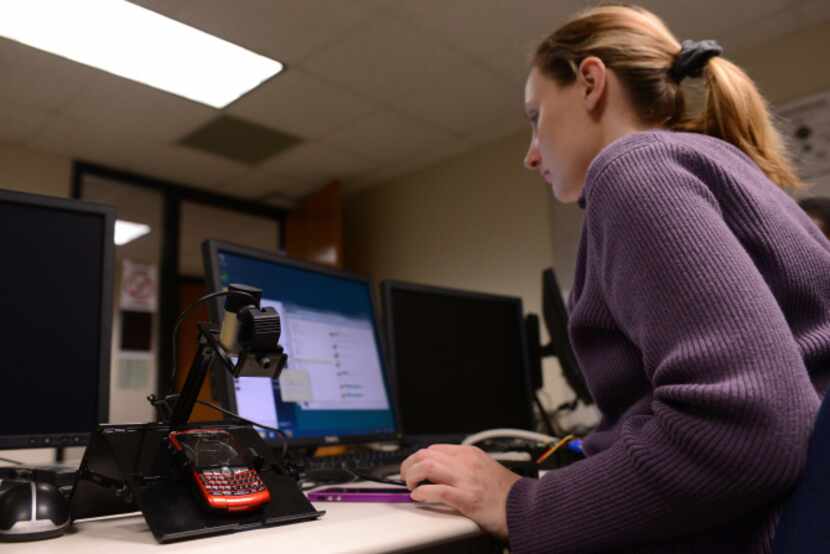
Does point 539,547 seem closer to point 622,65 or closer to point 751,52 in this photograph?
point 622,65

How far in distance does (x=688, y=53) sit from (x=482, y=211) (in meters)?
3.02

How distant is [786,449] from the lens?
0.54 m

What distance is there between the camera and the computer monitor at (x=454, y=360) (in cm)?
143

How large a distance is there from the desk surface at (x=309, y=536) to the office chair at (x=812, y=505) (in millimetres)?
296

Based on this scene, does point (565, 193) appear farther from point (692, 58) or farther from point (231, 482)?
point (231, 482)

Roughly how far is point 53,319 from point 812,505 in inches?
33.8

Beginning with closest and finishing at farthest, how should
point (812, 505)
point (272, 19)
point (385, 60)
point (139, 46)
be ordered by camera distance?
point (812, 505) → point (272, 19) → point (139, 46) → point (385, 60)

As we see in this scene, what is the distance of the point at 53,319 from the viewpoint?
819 mm

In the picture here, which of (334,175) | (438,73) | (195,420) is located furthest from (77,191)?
(195,420)

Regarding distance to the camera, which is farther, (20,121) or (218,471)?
(20,121)

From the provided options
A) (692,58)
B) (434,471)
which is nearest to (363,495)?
(434,471)

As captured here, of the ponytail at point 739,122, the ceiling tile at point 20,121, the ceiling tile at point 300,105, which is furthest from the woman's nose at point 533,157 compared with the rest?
the ceiling tile at point 20,121

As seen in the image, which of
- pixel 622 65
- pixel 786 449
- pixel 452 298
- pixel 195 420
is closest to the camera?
pixel 786 449

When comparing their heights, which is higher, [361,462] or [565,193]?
[565,193]
